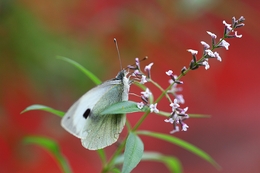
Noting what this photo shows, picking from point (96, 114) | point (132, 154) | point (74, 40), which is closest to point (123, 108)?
point (132, 154)

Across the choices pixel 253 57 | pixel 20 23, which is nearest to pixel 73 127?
pixel 20 23

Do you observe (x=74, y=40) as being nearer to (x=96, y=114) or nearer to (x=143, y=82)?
(x=96, y=114)

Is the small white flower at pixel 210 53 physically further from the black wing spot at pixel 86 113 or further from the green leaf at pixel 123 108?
the black wing spot at pixel 86 113

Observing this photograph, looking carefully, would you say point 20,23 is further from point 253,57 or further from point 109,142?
point 253,57

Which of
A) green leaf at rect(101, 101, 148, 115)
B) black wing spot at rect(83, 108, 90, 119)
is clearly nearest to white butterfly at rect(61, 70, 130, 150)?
black wing spot at rect(83, 108, 90, 119)

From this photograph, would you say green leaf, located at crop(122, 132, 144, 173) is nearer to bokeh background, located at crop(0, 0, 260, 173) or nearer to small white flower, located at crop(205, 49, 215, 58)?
small white flower, located at crop(205, 49, 215, 58)

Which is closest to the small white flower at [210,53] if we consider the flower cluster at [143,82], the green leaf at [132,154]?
the flower cluster at [143,82]
